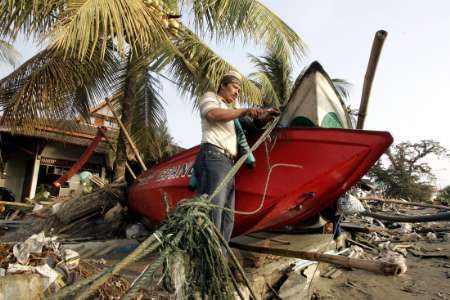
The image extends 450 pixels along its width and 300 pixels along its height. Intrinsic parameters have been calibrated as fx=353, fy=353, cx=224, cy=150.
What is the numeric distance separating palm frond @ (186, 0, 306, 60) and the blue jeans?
394 cm

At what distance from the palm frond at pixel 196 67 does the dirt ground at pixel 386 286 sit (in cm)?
406

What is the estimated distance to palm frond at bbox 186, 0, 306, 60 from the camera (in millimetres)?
6152

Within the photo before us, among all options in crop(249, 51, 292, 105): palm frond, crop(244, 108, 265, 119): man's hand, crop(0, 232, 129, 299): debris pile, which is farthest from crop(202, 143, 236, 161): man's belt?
crop(249, 51, 292, 105): palm frond

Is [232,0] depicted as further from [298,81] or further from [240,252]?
[240,252]

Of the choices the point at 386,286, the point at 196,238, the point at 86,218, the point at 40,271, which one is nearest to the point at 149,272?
the point at 196,238

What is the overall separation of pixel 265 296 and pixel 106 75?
5.74 m

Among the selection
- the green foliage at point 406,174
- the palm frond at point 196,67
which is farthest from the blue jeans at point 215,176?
the green foliage at point 406,174

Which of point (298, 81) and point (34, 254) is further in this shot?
point (298, 81)

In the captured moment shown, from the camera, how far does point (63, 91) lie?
6.18 metres

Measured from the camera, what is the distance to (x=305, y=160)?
3322 mm

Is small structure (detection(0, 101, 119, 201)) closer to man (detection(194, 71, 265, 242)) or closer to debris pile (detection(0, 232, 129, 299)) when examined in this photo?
debris pile (detection(0, 232, 129, 299))

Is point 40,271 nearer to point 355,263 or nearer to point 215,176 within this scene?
point 215,176

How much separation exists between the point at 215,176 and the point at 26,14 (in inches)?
160

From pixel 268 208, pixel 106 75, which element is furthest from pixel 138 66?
pixel 268 208
